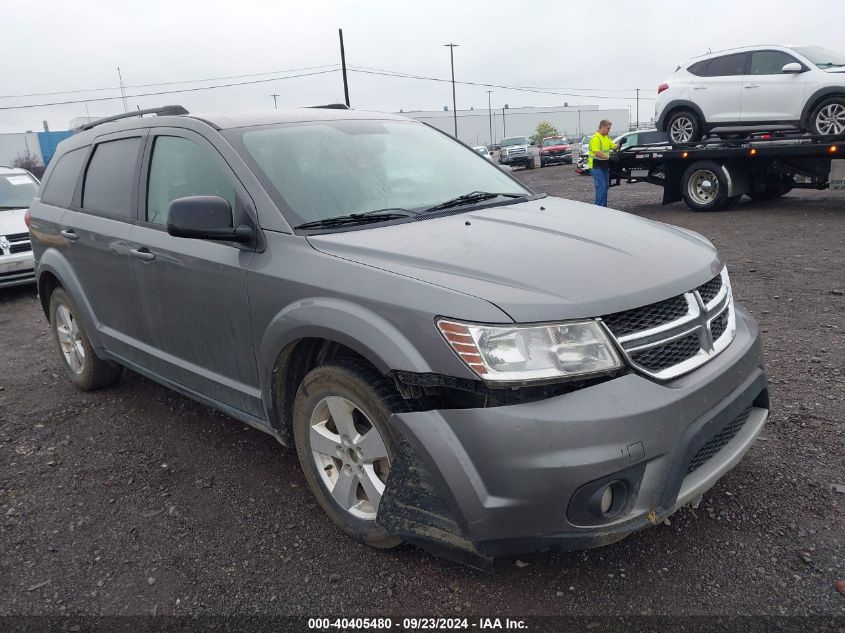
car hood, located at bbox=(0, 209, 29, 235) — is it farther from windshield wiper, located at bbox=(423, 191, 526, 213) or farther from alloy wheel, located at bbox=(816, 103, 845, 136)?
alloy wheel, located at bbox=(816, 103, 845, 136)

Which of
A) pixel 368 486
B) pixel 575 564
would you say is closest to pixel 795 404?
pixel 575 564

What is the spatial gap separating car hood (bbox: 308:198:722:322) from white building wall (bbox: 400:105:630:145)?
3877 inches

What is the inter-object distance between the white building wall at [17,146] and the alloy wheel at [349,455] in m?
68.9

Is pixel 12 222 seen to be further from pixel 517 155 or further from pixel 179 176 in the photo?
pixel 517 155

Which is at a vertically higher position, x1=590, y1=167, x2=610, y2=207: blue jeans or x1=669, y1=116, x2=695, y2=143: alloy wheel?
x1=669, y1=116, x2=695, y2=143: alloy wheel

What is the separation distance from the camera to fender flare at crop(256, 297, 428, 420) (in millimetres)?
2238

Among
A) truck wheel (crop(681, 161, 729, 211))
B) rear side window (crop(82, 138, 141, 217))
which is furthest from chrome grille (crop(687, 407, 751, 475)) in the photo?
truck wheel (crop(681, 161, 729, 211))

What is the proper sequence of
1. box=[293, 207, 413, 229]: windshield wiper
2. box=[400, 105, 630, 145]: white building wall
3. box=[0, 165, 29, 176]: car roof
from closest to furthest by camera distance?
box=[293, 207, 413, 229]: windshield wiper
box=[0, 165, 29, 176]: car roof
box=[400, 105, 630, 145]: white building wall

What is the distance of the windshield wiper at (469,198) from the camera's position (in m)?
3.13

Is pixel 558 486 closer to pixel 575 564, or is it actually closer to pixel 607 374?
pixel 607 374

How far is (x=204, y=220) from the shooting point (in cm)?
272

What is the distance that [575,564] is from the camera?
257 centimetres

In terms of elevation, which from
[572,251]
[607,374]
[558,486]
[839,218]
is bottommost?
[839,218]

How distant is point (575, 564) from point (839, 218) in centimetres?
1040
